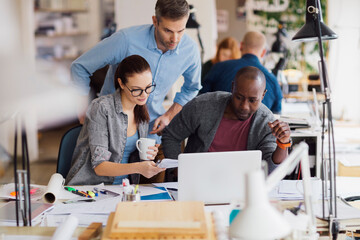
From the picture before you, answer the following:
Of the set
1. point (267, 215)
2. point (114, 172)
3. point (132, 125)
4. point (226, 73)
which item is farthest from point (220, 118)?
point (267, 215)

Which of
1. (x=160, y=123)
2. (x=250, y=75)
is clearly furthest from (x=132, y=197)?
(x=160, y=123)

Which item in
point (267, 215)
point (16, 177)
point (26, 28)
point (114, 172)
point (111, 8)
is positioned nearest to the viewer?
point (267, 215)

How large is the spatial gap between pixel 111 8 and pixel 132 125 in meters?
5.62

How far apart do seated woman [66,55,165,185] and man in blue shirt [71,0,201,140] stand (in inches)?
12.1

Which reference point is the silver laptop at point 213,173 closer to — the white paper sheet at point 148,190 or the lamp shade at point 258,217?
the white paper sheet at point 148,190

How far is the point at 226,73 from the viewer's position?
333 centimetres

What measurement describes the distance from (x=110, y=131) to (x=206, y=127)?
0.48m

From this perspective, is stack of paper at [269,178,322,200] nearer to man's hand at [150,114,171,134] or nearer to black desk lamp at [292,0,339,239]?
black desk lamp at [292,0,339,239]

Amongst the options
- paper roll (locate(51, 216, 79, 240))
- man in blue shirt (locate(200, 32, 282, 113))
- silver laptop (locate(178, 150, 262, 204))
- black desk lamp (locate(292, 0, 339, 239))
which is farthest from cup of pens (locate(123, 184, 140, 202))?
man in blue shirt (locate(200, 32, 282, 113))

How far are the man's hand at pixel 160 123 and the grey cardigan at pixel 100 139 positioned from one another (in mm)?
368

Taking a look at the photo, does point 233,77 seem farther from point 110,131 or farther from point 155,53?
point 110,131

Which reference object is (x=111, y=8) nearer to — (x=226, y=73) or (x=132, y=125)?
(x=226, y=73)

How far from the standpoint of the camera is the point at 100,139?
2111mm

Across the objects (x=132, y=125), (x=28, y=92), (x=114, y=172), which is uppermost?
(x=28, y=92)
